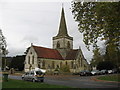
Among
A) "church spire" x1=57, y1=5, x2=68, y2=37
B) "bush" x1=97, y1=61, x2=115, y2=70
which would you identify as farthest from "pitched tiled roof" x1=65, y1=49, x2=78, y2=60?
"bush" x1=97, y1=61, x2=115, y2=70

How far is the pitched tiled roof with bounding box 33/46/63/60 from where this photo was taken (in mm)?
68181

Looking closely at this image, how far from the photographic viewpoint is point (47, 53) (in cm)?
7162

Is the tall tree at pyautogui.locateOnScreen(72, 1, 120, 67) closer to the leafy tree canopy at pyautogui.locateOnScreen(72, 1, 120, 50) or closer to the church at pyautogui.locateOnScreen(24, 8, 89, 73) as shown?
the leafy tree canopy at pyautogui.locateOnScreen(72, 1, 120, 50)

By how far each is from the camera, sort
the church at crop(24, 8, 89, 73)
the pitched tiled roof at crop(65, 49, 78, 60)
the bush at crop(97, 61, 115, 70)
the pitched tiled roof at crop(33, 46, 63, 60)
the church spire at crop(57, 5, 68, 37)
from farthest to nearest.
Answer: the church spire at crop(57, 5, 68, 37), the pitched tiled roof at crop(65, 49, 78, 60), the bush at crop(97, 61, 115, 70), the pitched tiled roof at crop(33, 46, 63, 60), the church at crop(24, 8, 89, 73)

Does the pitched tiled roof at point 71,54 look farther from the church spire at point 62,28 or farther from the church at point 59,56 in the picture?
the church spire at point 62,28

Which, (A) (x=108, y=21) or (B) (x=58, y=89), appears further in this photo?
(B) (x=58, y=89)

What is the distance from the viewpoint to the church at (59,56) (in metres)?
67.5

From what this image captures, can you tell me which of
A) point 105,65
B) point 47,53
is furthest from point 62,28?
point 105,65

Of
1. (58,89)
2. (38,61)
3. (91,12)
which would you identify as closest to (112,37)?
(91,12)

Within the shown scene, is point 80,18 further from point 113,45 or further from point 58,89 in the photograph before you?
point 58,89

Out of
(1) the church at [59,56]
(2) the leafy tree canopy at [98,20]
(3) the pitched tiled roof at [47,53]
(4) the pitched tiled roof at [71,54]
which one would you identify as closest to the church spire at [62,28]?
(1) the church at [59,56]

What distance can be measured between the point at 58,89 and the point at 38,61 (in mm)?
→ 50405

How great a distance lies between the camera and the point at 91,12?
41.1 feet

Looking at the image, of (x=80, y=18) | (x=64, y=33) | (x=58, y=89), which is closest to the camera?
(x=80, y=18)
